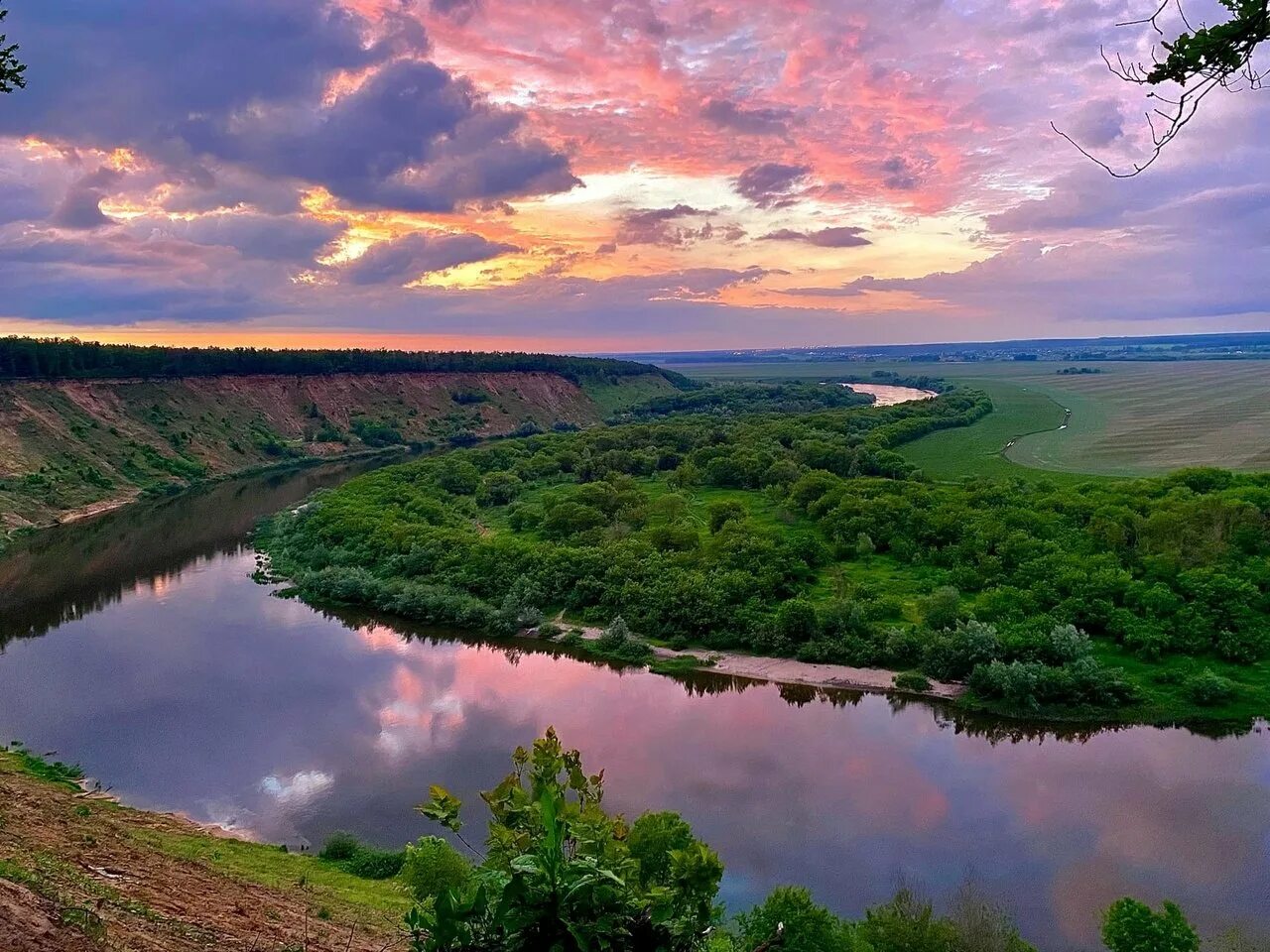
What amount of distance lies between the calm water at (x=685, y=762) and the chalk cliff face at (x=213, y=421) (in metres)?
35.6

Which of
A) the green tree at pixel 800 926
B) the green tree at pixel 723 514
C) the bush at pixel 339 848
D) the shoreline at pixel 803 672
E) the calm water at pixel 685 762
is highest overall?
the green tree at pixel 723 514

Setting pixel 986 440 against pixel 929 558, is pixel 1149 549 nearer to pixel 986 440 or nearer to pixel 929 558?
pixel 929 558

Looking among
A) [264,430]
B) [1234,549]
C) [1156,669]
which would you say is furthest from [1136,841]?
[264,430]

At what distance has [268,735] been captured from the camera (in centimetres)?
2802

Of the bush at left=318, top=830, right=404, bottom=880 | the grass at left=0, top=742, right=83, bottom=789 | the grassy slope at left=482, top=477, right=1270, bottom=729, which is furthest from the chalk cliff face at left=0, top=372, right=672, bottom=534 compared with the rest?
the bush at left=318, top=830, right=404, bottom=880

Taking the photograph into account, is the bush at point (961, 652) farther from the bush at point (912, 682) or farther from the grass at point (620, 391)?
the grass at point (620, 391)

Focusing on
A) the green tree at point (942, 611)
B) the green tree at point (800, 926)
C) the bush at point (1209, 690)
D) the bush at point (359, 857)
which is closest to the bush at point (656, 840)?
the green tree at point (800, 926)

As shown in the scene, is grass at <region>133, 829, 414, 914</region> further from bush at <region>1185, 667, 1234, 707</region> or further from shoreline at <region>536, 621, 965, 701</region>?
bush at <region>1185, 667, 1234, 707</region>

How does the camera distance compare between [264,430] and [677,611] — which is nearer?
[677,611]

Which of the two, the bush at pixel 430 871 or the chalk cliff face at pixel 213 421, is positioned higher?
the chalk cliff face at pixel 213 421

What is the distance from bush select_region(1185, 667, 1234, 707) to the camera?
2778 cm

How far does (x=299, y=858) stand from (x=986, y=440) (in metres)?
82.5

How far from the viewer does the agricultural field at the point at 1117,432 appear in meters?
67.9

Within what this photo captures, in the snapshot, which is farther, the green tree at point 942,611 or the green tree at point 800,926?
the green tree at point 942,611
